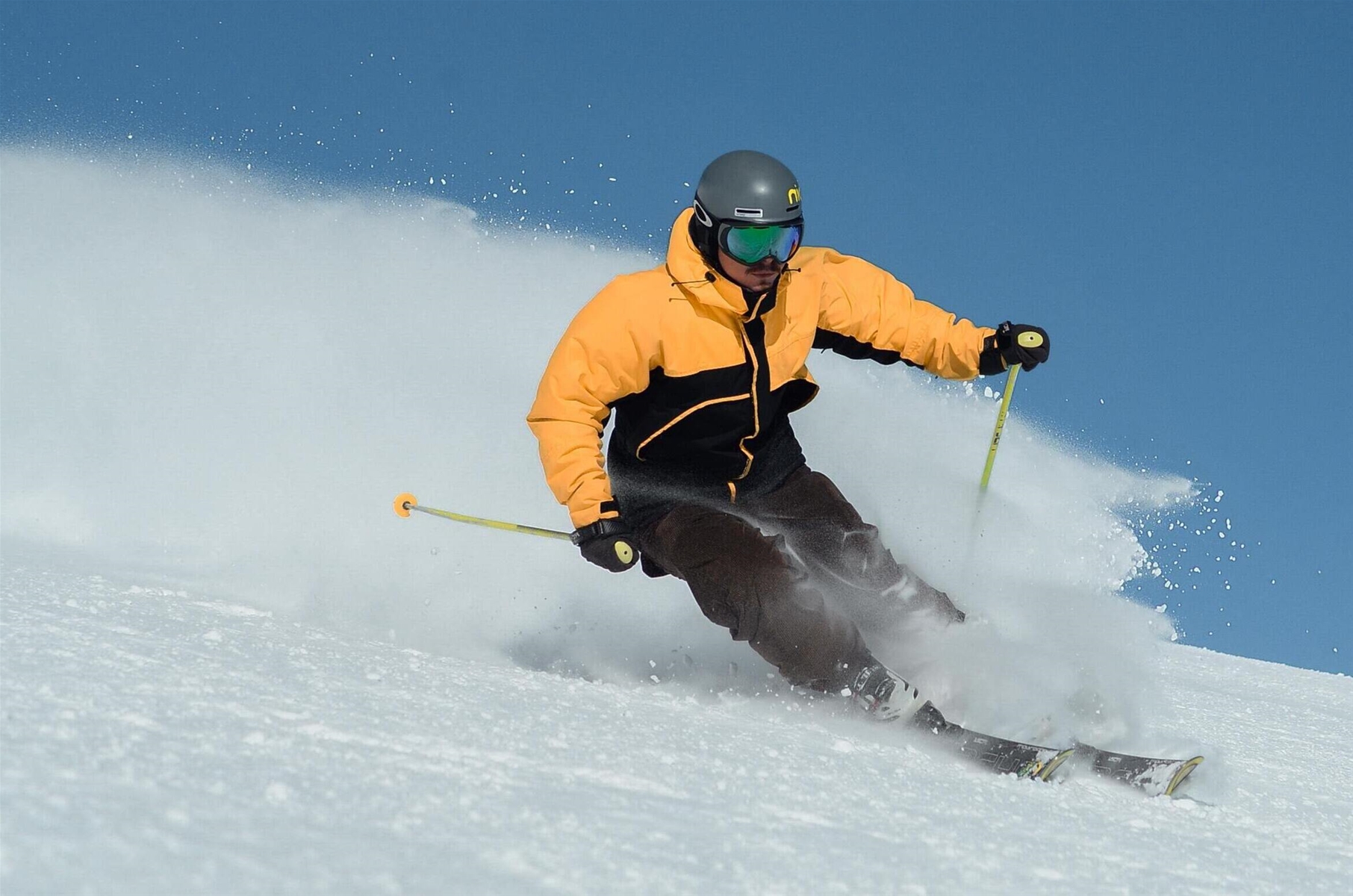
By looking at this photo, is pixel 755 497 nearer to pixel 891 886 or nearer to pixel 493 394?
pixel 891 886

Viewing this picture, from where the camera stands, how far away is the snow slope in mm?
1692

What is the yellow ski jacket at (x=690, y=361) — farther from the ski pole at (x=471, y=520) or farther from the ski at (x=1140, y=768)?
the ski at (x=1140, y=768)

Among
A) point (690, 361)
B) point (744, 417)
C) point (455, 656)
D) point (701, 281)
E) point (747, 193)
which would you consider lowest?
point (455, 656)

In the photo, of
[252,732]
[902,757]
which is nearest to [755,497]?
[902,757]

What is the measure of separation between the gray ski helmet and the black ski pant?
3.33 ft

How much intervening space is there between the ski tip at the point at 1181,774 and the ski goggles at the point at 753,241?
6.63ft

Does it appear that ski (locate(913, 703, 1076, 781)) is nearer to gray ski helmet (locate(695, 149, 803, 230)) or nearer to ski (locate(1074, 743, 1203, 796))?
ski (locate(1074, 743, 1203, 796))

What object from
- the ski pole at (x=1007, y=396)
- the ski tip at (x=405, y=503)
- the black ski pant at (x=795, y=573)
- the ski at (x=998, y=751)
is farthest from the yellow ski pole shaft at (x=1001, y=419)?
the ski tip at (x=405, y=503)

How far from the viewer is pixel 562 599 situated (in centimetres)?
591

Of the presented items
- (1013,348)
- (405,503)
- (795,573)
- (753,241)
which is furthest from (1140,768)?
(405,503)

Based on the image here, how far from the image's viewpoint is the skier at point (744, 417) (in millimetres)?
3738

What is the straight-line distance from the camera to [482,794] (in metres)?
2.06

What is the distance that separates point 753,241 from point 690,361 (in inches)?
18.0

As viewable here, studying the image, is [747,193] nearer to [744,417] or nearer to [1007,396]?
[744,417]
